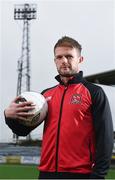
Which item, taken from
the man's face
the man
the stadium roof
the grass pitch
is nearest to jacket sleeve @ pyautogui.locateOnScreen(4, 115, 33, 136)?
the man

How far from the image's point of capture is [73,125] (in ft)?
7.88

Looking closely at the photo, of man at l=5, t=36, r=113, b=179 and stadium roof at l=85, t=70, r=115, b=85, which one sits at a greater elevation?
man at l=5, t=36, r=113, b=179

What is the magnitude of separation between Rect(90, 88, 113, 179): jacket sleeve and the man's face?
21cm

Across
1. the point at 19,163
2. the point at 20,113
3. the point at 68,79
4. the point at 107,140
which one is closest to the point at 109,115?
the point at 107,140

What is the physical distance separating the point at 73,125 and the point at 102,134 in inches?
7.0

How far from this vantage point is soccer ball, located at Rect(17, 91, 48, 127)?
8.34ft

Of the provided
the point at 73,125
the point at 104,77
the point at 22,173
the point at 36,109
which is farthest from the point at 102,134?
the point at 104,77

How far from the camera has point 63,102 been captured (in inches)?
98.3

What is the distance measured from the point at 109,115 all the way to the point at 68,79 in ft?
1.16

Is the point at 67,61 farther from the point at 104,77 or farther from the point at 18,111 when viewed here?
the point at 104,77

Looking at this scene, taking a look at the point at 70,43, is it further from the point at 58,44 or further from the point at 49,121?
the point at 49,121

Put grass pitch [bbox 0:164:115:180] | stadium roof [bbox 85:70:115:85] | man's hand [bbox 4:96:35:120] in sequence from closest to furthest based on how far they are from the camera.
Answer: man's hand [bbox 4:96:35:120] < grass pitch [bbox 0:164:115:180] < stadium roof [bbox 85:70:115:85]

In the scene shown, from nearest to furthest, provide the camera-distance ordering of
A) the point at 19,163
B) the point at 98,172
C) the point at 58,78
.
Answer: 1. the point at 98,172
2. the point at 58,78
3. the point at 19,163

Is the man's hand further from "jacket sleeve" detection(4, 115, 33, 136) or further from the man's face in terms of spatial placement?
the man's face
